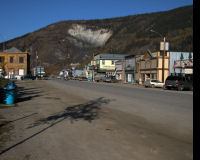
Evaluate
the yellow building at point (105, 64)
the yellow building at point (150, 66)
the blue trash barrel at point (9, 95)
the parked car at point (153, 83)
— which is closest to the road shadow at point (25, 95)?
the blue trash barrel at point (9, 95)

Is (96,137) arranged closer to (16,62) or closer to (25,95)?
(25,95)

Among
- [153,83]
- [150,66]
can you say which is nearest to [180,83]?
[153,83]

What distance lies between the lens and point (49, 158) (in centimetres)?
527

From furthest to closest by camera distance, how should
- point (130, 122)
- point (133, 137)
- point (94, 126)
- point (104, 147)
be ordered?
1. point (130, 122)
2. point (94, 126)
3. point (133, 137)
4. point (104, 147)

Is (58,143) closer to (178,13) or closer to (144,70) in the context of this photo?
(144,70)

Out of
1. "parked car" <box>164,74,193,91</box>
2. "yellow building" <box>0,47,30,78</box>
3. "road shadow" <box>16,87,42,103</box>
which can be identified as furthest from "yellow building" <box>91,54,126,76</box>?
"road shadow" <box>16,87,42,103</box>

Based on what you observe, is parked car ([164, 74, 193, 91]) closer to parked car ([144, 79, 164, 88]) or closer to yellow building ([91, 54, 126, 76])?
parked car ([144, 79, 164, 88])

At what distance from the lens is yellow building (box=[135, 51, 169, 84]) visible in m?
44.4

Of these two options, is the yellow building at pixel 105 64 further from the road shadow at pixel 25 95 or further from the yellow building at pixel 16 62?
the road shadow at pixel 25 95

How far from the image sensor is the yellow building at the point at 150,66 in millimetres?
44406

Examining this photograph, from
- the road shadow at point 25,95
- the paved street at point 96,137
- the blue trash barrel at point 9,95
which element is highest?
the blue trash barrel at point 9,95

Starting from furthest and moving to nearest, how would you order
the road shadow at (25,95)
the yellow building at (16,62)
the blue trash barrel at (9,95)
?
the yellow building at (16,62) < the road shadow at (25,95) < the blue trash barrel at (9,95)

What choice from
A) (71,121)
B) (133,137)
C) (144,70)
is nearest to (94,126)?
(71,121)

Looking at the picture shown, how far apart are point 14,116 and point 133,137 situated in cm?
587
